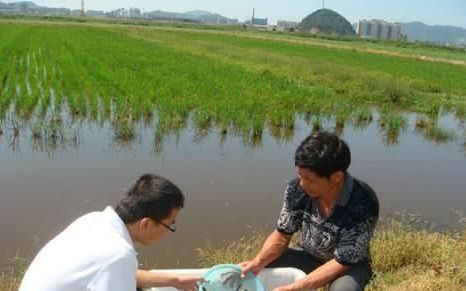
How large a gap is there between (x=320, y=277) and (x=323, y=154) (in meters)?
0.60

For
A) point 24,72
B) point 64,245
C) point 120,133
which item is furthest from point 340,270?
point 24,72

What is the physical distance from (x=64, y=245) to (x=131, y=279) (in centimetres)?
23

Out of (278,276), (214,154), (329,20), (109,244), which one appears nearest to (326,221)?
(278,276)

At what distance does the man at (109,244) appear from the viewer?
1608 mm

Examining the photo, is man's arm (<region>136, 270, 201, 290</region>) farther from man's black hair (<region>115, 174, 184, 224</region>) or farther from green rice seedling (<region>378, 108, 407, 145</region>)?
green rice seedling (<region>378, 108, 407, 145</region>)

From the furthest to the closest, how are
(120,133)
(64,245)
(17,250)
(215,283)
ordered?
(120,133), (17,250), (215,283), (64,245)

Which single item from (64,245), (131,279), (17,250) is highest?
(64,245)

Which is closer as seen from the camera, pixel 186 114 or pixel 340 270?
pixel 340 270

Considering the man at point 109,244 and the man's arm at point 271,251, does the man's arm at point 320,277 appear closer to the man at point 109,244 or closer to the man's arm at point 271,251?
the man's arm at point 271,251

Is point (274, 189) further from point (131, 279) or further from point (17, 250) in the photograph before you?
point (131, 279)

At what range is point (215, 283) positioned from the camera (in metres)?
2.47

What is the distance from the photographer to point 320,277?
8.16 feet

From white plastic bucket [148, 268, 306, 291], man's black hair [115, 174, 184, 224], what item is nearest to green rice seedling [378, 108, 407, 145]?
white plastic bucket [148, 268, 306, 291]

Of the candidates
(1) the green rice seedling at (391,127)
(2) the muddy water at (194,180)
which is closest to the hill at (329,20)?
(1) the green rice seedling at (391,127)
